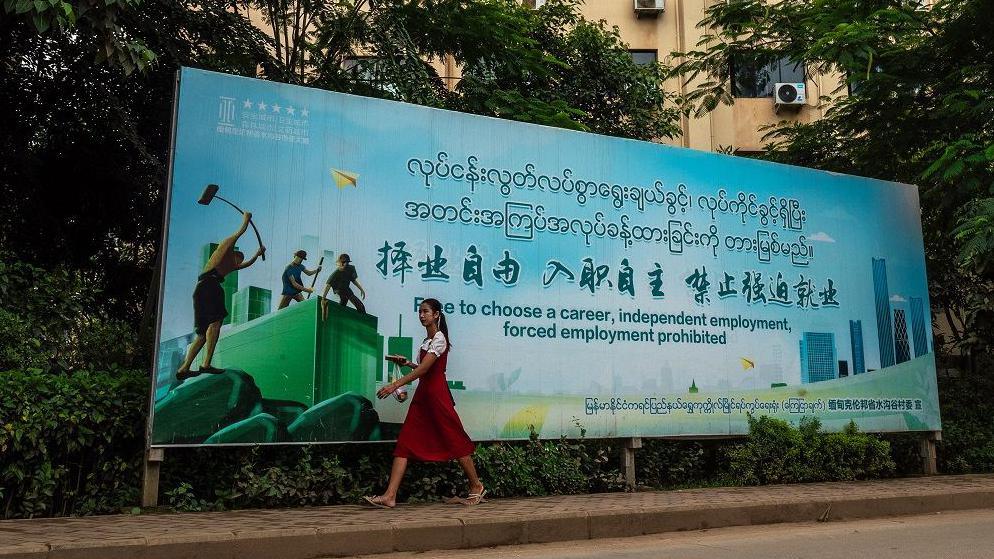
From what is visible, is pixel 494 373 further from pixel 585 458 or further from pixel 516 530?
pixel 516 530

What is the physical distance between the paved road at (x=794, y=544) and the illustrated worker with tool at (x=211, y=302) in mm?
2057

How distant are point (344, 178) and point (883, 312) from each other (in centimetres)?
640

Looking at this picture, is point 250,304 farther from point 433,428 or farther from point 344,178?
point 433,428

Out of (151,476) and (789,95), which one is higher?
(789,95)

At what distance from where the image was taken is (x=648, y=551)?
544 cm

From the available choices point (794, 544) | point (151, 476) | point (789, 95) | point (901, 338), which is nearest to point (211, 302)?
point (151, 476)

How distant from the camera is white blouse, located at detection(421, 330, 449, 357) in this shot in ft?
21.2

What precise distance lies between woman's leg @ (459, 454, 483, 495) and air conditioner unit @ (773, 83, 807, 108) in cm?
1501

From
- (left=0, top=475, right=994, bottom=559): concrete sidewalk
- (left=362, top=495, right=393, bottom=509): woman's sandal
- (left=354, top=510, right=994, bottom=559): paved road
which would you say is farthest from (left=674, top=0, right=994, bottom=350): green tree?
(left=362, top=495, right=393, bottom=509): woman's sandal

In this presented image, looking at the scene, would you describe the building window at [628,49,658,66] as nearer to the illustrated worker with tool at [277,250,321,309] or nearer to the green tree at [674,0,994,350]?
the green tree at [674,0,994,350]

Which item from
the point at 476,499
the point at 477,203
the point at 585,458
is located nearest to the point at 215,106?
the point at 477,203

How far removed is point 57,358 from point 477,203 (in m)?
3.94

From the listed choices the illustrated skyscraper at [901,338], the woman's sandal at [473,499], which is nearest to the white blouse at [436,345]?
the woman's sandal at [473,499]

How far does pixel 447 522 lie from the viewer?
5.57 m
